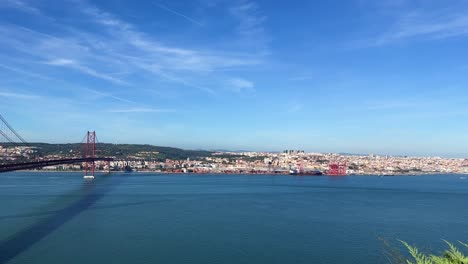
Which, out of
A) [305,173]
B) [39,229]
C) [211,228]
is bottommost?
[305,173]

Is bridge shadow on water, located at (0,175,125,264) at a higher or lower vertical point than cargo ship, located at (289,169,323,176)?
higher

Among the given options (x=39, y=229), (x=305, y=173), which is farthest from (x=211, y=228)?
(x=305, y=173)

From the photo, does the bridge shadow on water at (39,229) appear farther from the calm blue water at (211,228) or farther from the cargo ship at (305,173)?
the cargo ship at (305,173)

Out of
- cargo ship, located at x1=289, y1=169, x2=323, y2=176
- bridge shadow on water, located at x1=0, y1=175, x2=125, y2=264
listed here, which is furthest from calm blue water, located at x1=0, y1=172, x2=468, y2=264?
cargo ship, located at x1=289, y1=169, x2=323, y2=176

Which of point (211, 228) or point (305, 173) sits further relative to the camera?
point (305, 173)

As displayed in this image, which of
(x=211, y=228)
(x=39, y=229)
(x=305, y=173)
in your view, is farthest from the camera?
(x=305, y=173)

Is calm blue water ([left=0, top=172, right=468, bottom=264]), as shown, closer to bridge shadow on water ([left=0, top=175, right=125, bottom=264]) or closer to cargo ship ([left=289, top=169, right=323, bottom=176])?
bridge shadow on water ([left=0, top=175, right=125, bottom=264])

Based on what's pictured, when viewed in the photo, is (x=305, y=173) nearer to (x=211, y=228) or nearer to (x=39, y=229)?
(x=211, y=228)

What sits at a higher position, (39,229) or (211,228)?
(39,229)

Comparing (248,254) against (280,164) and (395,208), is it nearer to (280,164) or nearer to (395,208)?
(395,208)
